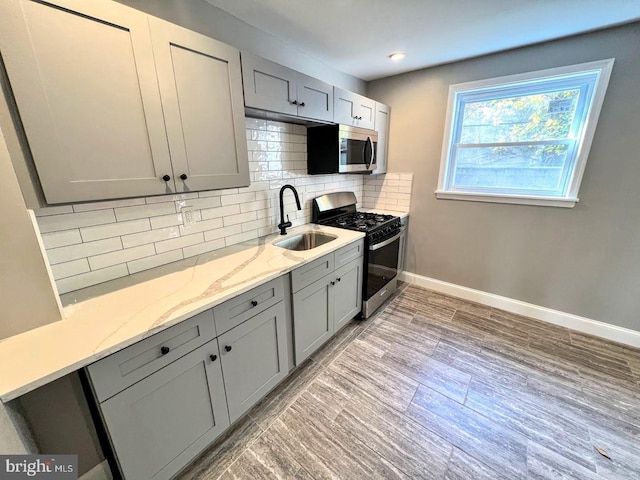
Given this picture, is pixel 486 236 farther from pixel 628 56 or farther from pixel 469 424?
pixel 469 424

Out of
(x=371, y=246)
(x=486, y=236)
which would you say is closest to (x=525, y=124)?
(x=486, y=236)

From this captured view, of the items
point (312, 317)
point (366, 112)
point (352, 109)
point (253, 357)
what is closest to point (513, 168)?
point (366, 112)

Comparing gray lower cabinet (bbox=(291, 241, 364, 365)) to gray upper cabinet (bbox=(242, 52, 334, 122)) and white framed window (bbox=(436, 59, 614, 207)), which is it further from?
white framed window (bbox=(436, 59, 614, 207))

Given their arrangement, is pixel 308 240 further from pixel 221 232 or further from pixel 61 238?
pixel 61 238

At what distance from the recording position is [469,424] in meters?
1.58

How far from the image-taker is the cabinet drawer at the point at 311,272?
1.67 meters

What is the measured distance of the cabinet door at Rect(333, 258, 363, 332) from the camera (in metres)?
2.14

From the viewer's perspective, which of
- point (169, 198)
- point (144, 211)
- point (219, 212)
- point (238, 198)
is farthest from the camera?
point (238, 198)

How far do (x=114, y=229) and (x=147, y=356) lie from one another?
77 centimetres

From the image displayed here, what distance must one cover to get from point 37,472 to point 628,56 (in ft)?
13.3

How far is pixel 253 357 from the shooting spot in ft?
4.92

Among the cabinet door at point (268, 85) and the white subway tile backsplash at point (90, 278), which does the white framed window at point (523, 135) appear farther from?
the white subway tile backsplash at point (90, 278)

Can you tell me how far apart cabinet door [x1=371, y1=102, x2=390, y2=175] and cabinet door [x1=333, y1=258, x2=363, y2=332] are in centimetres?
133

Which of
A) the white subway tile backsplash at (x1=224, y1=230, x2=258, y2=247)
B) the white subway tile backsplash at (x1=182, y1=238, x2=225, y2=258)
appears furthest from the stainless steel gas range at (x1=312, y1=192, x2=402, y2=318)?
the white subway tile backsplash at (x1=182, y1=238, x2=225, y2=258)
